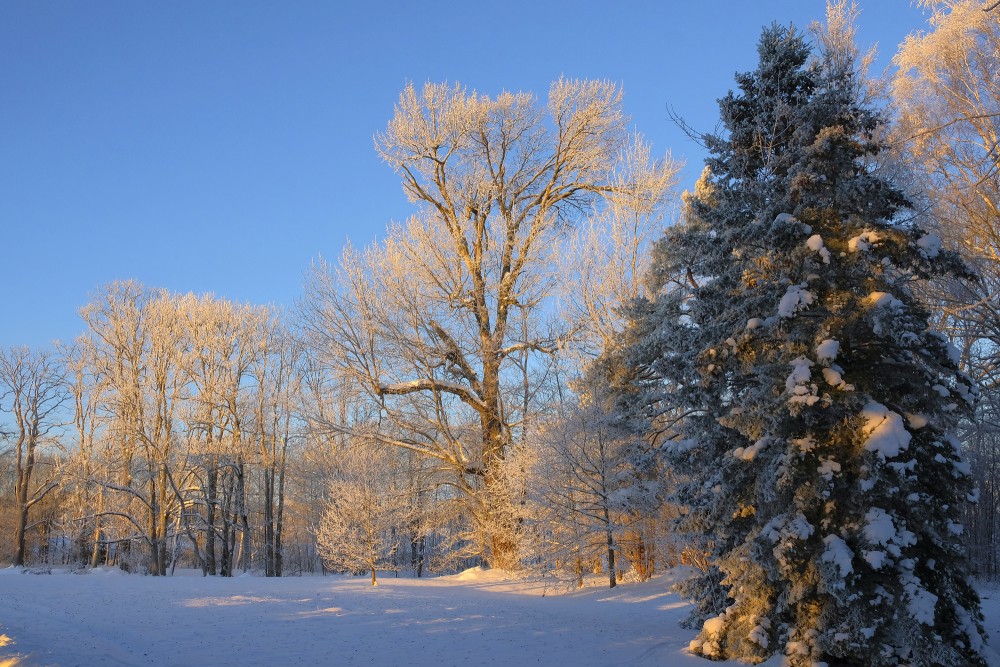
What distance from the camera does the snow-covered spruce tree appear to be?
718cm

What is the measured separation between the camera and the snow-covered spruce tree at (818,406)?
7176 mm

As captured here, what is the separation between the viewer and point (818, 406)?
785 cm

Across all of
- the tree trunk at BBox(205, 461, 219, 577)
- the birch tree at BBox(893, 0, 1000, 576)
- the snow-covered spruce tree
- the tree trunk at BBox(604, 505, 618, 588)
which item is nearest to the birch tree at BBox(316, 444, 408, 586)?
the tree trunk at BBox(604, 505, 618, 588)

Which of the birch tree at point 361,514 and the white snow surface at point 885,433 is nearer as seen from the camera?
the white snow surface at point 885,433

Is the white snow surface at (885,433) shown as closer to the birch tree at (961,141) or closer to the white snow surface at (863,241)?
the white snow surface at (863,241)

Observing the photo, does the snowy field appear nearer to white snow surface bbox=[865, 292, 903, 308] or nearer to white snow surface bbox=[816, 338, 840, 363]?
white snow surface bbox=[816, 338, 840, 363]

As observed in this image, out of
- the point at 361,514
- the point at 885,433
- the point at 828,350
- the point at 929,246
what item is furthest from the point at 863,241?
the point at 361,514

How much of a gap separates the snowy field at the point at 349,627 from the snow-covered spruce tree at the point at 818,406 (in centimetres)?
131

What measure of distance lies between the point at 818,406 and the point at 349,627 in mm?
8441

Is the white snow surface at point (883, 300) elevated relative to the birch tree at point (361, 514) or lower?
elevated

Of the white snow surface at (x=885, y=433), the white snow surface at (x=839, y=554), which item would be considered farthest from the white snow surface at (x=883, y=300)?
the white snow surface at (x=839, y=554)

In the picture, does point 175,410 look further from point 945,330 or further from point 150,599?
point 945,330

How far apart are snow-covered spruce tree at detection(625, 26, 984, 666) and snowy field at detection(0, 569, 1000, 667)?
1.31 metres

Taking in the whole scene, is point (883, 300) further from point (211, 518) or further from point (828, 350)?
point (211, 518)
